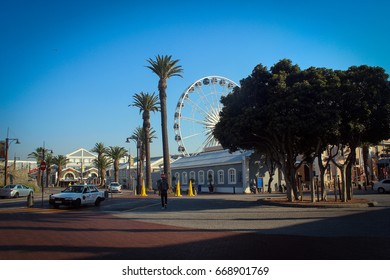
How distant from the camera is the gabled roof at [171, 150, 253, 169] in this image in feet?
143

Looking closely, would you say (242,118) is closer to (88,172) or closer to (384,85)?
(384,85)

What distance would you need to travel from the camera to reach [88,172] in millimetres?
104688

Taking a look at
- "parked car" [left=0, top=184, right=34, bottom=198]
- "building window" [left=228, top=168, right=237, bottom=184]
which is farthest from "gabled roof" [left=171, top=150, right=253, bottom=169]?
"parked car" [left=0, top=184, right=34, bottom=198]

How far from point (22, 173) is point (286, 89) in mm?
49126

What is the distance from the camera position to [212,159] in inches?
1930

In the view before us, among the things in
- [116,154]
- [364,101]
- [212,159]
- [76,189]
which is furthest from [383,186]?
[116,154]

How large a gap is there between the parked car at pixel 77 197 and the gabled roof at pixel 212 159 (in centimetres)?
1997

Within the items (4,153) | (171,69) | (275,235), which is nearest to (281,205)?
(275,235)

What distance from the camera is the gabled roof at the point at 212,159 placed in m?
43.7

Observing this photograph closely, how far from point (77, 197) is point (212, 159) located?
91.6ft

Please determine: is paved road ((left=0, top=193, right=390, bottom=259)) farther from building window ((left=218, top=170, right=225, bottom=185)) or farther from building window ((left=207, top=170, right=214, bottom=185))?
building window ((left=207, top=170, right=214, bottom=185))

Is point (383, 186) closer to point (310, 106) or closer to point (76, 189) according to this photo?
point (310, 106)

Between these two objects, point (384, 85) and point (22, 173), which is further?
point (22, 173)

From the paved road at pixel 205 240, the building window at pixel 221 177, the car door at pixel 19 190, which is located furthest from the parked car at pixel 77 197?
the building window at pixel 221 177
